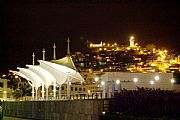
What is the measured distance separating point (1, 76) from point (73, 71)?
Result: 185ft

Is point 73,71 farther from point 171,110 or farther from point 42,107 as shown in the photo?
point 171,110

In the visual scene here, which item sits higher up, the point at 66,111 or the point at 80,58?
the point at 80,58

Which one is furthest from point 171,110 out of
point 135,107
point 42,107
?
point 42,107

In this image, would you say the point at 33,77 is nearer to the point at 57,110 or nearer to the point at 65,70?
the point at 65,70

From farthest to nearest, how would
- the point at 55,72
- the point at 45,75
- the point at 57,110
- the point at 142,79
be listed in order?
the point at 45,75, the point at 55,72, the point at 142,79, the point at 57,110

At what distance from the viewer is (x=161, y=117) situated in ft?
70.9

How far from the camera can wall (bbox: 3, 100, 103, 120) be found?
2695cm

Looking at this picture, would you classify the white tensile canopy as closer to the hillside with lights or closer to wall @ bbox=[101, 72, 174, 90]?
wall @ bbox=[101, 72, 174, 90]

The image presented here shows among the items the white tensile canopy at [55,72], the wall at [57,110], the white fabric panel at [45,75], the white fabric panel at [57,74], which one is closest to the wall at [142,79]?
the wall at [57,110]

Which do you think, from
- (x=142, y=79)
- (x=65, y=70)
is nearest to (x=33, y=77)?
(x=65, y=70)

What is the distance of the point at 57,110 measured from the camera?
34.7 meters

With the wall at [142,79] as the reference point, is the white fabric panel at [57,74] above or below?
above

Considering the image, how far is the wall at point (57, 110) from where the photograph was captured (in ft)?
88.4

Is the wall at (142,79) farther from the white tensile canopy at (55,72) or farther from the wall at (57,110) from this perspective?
the white tensile canopy at (55,72)
